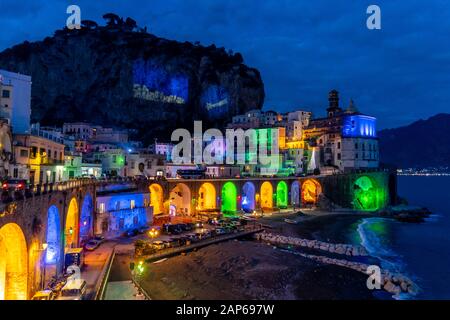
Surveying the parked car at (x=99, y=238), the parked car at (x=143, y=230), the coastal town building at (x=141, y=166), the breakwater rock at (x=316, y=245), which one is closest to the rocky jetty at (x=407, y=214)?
the breakwater rock at (x=316, y=245)

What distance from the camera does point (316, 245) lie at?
48.8 meters

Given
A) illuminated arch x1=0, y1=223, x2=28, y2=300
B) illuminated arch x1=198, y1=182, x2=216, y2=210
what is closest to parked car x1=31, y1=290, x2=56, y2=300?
illuminated arch x1=0, y1=223, x2=28, y2=300

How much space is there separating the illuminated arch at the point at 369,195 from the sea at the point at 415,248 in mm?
17906

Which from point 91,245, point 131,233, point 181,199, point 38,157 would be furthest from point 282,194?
point 38,157

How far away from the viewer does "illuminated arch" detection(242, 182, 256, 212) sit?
77.7m

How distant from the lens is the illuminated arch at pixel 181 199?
66312 millimetres

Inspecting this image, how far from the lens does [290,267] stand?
38.1m

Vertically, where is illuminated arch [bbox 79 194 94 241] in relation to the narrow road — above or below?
above

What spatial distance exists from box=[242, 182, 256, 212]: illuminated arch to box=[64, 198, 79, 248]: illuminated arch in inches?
1786

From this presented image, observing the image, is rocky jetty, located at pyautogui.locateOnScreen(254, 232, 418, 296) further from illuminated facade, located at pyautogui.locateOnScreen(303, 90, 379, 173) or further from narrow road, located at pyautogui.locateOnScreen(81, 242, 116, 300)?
illuminated facade, located at pyautogui.locateOnScreen(303, 90, 379, 173)

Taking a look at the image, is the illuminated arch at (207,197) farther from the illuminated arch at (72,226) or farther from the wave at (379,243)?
the illuminated arch at (72,226)
